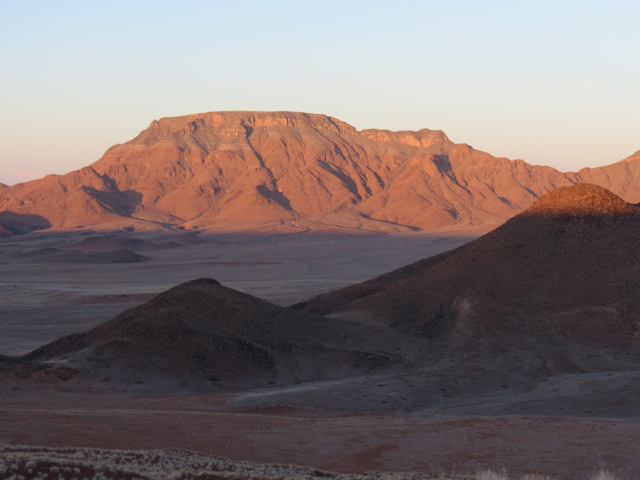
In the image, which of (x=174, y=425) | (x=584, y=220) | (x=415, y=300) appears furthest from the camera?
(x=584, y=220)

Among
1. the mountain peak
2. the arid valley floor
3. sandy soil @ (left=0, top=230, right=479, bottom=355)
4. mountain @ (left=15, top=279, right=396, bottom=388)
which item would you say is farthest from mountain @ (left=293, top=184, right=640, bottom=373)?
sandy soil @ (left=0, top=230, right=479, bottom=355)

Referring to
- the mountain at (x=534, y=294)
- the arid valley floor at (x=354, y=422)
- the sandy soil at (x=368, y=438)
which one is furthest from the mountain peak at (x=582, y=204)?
the sandy soil at (x=368, y=438)

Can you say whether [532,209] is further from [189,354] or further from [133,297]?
[133,297]

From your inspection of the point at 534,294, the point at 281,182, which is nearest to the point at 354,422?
the point at 534,294

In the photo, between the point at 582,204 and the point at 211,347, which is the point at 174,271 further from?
the point at 211,347

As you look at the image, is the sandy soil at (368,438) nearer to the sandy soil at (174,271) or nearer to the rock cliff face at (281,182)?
the sandy soil at (174,271)

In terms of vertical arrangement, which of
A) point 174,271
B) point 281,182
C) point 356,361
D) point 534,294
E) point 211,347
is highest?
point 281,182

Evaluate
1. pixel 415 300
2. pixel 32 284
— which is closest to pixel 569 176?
pixel 32 284
